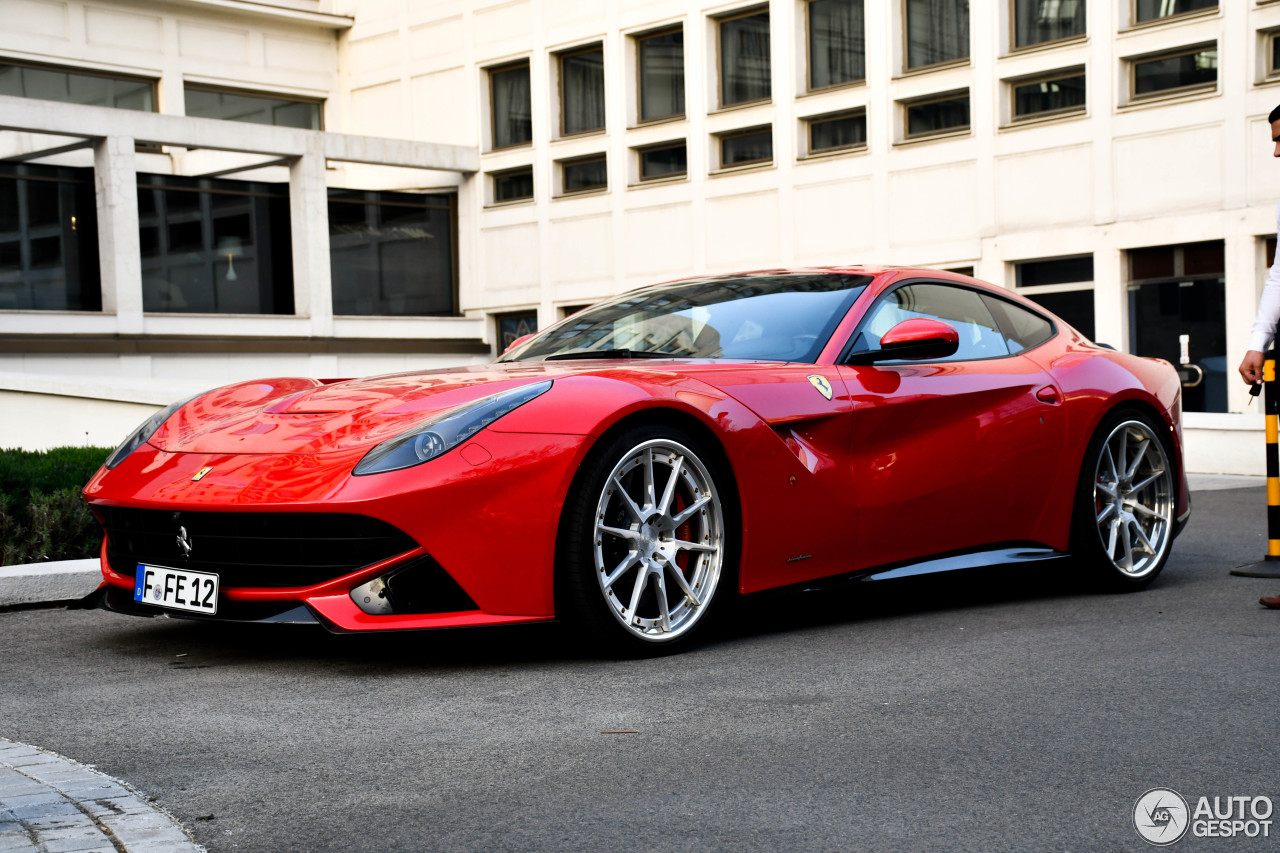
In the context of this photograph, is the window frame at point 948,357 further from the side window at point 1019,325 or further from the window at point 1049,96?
the window at point 1049,96

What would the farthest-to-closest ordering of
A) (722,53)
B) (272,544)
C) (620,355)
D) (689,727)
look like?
1. (722,53)
2. (620,355)
3. (272,544)
4. (689,727)

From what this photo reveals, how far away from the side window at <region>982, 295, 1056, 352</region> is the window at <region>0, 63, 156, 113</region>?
20.4 metres

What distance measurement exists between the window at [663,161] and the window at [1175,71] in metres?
7.44

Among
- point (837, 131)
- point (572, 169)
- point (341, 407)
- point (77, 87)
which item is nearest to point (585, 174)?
point (572, 169)

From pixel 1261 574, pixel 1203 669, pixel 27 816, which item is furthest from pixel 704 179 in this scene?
pixel 27 816

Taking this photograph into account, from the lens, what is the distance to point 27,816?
3113 mm

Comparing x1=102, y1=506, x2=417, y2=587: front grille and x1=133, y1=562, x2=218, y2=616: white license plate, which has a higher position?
x1=102, y1=506, x2=417, y2=587: front grille

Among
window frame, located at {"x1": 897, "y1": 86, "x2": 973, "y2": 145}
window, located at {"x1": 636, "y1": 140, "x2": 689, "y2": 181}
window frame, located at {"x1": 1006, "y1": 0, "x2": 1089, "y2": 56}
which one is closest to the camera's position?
window frame, located at {"x1": 1006, "y1": 0, "x2": 1089, "y2": 56}

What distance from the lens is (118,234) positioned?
22875 mm

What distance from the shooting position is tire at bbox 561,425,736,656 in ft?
15.5

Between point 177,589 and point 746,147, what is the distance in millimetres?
18793

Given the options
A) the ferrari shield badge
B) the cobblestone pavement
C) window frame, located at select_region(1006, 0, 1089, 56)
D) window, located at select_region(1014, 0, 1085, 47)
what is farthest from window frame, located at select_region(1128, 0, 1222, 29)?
the cobblestone pavement

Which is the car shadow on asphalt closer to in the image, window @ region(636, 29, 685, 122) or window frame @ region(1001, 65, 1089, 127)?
window frame @ region(1001, 65, 1089, 127)

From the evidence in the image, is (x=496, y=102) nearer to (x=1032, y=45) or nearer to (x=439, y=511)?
(x=1032, y=45)
